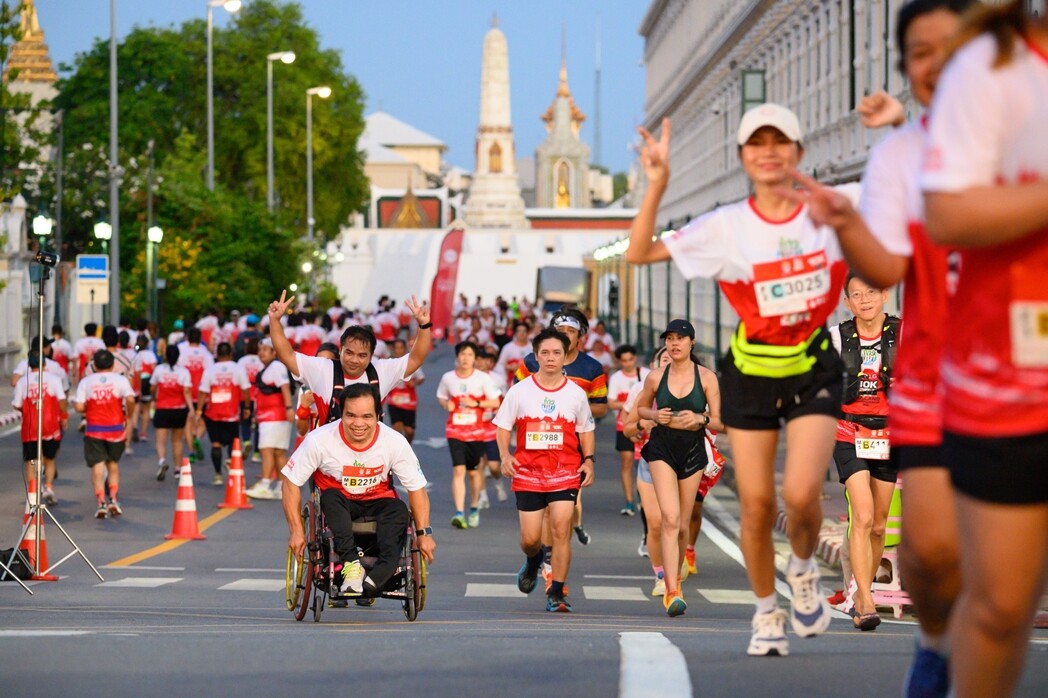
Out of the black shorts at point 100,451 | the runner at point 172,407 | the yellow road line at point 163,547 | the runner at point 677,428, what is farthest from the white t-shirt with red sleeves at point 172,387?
the runner at point 677,428

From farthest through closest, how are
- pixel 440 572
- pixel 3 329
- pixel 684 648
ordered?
1. pixel 3 329
2. pixel 440 572
3. pixel 684 648

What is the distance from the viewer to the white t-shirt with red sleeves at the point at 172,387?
78.0 ft

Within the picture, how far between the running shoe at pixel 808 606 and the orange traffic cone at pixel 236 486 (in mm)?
14355

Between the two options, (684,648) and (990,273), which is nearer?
(990,273)

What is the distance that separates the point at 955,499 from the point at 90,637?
5.02 metres

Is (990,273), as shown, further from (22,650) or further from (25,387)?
(25,387)

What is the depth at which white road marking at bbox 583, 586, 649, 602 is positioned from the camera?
45.3 feet

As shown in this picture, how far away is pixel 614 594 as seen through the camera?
46.3 ft

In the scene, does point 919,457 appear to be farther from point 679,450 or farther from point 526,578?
point 526,578

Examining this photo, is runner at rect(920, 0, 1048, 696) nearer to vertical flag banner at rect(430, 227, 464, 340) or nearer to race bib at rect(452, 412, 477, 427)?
race bib at rect(452, 412, 477, 427)

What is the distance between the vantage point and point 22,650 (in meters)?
7.66

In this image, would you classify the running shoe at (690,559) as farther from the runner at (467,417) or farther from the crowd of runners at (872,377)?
the runner at (467,417)

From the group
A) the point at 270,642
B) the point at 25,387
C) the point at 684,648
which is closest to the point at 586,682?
the point at 684,648

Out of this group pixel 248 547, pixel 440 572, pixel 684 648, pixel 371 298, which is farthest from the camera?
pixel 371 298
